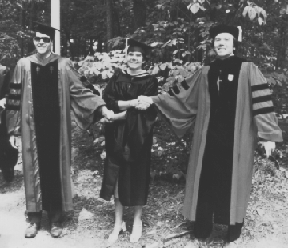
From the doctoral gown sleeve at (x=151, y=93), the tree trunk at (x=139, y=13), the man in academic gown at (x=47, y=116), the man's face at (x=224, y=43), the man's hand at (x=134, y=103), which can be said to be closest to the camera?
the man's face at (x=224, y=43)

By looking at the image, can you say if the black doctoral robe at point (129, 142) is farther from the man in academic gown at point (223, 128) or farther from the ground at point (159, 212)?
the ground at point (159, 212)

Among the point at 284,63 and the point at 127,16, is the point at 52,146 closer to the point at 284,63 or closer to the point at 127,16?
the point at 284,63

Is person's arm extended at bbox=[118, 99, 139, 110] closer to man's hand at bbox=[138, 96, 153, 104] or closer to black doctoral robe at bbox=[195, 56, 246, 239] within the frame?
man's hand at bbox=[138, 96, 153, 104]

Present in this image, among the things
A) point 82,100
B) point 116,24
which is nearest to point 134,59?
point 82,100

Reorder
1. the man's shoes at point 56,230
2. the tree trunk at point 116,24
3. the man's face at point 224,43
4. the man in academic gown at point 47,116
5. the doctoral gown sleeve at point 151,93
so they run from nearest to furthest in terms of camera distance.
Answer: the man's face at point 224,43, the doctoral gown sleeve at point 151,93, the man in academic gown at point 47,116, the man's shoes at point 56,230, the tree trunk at point 116,24

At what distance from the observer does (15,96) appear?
3680mm

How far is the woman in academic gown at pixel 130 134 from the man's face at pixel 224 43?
2.30 feet

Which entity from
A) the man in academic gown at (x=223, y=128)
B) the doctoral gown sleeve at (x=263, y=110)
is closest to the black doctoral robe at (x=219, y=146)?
the man in academic gown at (x=223, y=128)

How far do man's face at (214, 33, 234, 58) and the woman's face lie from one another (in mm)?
734

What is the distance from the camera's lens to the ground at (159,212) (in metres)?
3.62

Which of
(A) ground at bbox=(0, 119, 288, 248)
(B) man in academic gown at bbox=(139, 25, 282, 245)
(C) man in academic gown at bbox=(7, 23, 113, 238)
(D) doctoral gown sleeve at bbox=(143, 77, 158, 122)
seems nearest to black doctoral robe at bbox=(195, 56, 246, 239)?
(B) man in academic gown at bbox=(139, 25, 282, 245)

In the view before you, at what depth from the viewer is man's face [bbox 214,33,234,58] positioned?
3094 millimetres

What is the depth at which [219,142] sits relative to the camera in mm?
3293

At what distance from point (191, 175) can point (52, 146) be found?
1452 mm
